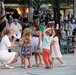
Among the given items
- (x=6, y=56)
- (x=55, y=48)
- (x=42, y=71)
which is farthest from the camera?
(x=55, y=48)

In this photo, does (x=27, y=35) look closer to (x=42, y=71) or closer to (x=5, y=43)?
(x=5, y=43)

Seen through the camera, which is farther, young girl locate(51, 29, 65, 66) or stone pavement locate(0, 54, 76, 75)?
young girl locate(51, 29, 65, 66)

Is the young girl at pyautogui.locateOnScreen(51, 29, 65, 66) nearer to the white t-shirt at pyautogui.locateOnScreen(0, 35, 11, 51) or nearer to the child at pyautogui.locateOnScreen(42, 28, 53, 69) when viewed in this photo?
the child at pyautogui.locateOnScreen(42, 28, 53, 69)

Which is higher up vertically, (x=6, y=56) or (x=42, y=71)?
(x=6, y=56)

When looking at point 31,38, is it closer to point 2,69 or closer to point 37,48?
point 37,48

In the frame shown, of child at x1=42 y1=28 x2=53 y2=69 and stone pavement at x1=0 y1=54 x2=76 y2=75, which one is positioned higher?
child at x1=42 y1=28 x2=53 y2=69

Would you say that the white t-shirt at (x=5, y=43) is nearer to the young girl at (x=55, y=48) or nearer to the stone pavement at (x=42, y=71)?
the stone pavement at (x=42, y=71)

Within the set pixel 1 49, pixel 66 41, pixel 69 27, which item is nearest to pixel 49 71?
pixel 1 49

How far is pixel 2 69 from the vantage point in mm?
12086

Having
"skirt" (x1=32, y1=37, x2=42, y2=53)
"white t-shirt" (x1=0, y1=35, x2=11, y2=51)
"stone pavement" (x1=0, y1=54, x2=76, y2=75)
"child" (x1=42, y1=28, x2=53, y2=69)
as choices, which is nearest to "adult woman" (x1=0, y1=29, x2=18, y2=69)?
"white t-shirt" (x1=0, y1=35, x2=11, y2=51)

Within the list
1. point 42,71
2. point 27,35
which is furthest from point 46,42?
point 42,71

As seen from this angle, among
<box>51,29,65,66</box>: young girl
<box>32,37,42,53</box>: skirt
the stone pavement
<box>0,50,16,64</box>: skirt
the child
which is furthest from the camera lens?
<box>32,37,42,53</box>: skirt

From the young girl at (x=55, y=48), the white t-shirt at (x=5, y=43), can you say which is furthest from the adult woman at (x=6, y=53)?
the young girl at (x=55, y=48)

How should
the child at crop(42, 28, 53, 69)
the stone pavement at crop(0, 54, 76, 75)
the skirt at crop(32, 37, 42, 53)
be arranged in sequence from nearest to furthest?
the stone pavement at crop(0, 54, 76, 75)
the child at crop(42, 28, 53, 69)
the skirt at crop(32, 37, 42, 53)
